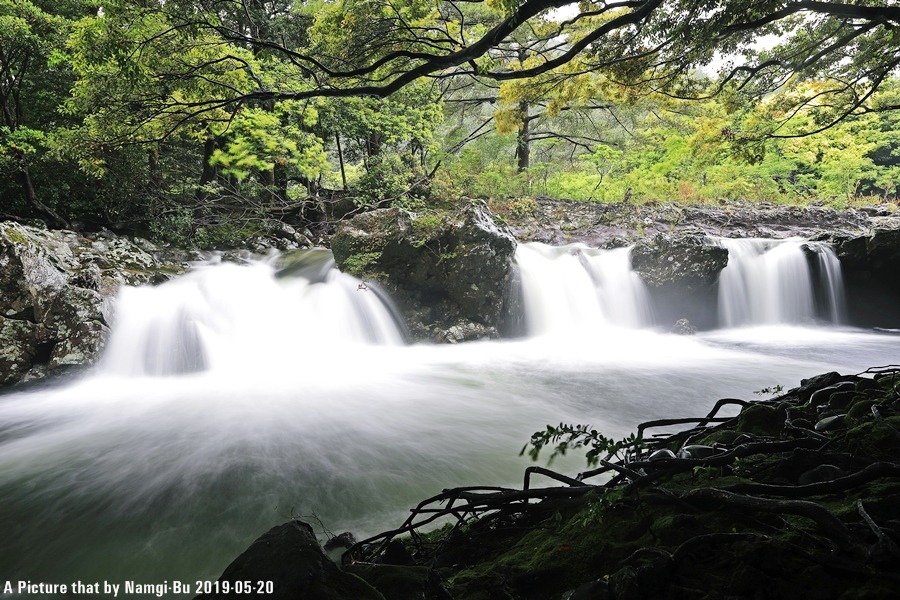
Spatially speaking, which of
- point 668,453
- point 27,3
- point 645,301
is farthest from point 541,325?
point 27,3

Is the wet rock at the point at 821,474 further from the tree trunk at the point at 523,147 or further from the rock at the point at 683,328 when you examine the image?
the tree trunk at the point at 523,147

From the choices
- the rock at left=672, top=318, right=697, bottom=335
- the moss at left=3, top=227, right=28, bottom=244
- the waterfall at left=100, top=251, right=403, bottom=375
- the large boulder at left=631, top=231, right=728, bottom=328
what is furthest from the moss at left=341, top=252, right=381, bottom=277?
the rock at left=672, top=318, right=697, bottom=335

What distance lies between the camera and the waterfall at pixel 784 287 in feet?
39.5

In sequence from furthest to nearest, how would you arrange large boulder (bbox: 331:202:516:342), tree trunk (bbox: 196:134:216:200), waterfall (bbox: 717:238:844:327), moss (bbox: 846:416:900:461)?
tree trunk (bbox: 196:134:216:200) → waterfall (bbox: 717:238:844:327) → large boulder (bbox: 331:202:516:342) → moss (bbox: 846:416:900:461)

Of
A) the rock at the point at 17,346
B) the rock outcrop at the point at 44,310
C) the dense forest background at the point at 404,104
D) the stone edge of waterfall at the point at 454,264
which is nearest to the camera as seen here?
the dense forest background at the point at 404,104

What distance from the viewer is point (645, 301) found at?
1206cm

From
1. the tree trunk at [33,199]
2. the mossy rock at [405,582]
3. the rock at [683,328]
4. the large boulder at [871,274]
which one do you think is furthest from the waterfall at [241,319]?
the large boulder at [871,274]

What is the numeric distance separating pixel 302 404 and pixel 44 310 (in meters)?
4.75

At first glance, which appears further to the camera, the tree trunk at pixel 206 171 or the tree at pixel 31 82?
the tree trunk at pixel 206 171

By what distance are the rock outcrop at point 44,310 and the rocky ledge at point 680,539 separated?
772 cm

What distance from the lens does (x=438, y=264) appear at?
1034 cm

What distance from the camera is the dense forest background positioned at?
4484 mm

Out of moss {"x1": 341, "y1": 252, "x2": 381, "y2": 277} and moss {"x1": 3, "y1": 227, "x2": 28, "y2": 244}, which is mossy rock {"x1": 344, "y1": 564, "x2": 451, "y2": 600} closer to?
moss {"x1": 341, "y1": 252, "x2": 381, "y2": 277}

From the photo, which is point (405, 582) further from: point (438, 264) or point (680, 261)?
point (680, 261)
